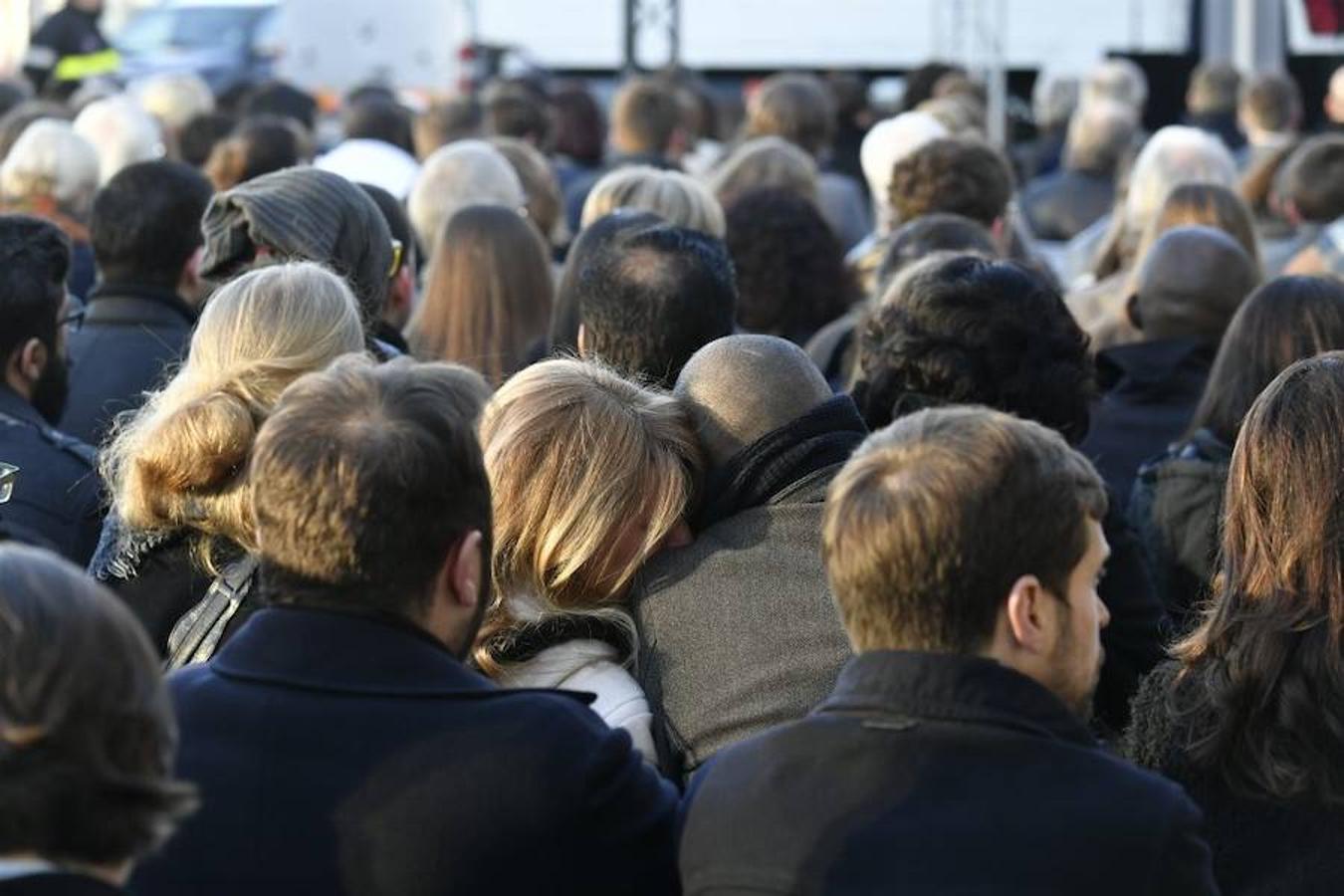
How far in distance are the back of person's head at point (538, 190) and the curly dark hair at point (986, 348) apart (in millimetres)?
3508

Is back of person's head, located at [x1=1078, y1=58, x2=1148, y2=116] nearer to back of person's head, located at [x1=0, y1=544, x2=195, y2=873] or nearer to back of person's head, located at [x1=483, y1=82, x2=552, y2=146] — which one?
back of person's head, located at [x1=483, y1=82, x2=552, y2=146]

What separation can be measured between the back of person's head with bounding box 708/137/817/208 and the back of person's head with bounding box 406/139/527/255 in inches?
37.1

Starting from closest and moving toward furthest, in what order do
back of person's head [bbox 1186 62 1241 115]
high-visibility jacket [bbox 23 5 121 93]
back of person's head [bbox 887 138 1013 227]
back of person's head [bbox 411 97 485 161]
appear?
back of person's head [bbox 887 138 1013 227] < back of person's head [bbox 411 97 485 161] < back of person's head [bbox 1186 62 1241 115] < high-visibility jacket [bbox 23 5 121 93]

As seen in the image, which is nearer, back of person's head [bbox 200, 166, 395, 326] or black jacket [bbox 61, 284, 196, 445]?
back of person's head [bbox 200, 166, 395, 326]

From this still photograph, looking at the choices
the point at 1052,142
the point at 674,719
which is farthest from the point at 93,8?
the point at 674,719

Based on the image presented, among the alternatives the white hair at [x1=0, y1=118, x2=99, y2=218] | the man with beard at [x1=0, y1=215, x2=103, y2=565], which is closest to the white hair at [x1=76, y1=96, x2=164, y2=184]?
the white hair at [x1=0, y1=118, x2=99, y2=218]

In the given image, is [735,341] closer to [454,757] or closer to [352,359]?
[352,359]

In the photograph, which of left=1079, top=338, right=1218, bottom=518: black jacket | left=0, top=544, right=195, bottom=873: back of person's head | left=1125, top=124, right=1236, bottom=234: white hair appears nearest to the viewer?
left=0, top=544, right=195, bottom=873: back of person's head

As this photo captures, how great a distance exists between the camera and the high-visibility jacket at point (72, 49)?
14.2 m

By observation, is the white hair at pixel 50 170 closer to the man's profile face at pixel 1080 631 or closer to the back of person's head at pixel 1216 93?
the man's profile face at pixel 1080 631

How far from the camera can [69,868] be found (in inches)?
79.4

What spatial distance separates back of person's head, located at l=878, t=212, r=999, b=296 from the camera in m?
5.64

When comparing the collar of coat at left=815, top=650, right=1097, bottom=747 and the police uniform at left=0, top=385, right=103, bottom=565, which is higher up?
the collar of coat at left=815, top=650, right=1097, bottom=747

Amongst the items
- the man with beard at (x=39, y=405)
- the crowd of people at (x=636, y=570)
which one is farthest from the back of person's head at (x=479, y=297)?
the man with beard at (x=39, y=405)
